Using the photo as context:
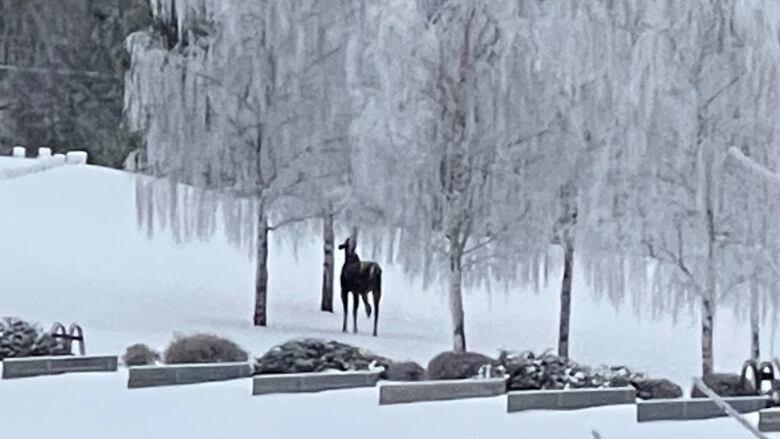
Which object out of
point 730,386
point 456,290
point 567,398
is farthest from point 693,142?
point 567,398

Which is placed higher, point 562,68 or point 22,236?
point 562,68

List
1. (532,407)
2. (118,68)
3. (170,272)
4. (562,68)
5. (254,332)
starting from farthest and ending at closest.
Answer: (118,68) < (170,272) < (254,332) < (562,68) < (532,407)

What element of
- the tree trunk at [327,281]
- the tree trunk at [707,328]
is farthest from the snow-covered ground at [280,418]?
the tree trunk at [327,281]

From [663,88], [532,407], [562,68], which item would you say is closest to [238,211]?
[562,68]

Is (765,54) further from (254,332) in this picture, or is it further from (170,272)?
(170,272)

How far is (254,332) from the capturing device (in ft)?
74.0

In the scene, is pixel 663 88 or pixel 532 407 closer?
pixel 532 407

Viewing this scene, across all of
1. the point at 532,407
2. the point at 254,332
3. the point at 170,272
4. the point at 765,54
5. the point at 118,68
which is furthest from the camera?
the point at 118,68

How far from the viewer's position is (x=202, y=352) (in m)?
14.5

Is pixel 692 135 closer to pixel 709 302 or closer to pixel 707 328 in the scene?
pixel 709 302

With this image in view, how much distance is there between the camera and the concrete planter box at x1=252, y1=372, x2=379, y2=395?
12.8 m

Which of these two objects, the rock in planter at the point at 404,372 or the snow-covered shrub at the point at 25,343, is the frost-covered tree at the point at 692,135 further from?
the snow-covered shrub at the point at 25,343

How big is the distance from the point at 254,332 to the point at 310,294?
473 centimetres

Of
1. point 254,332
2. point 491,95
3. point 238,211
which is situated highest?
point 491,95
